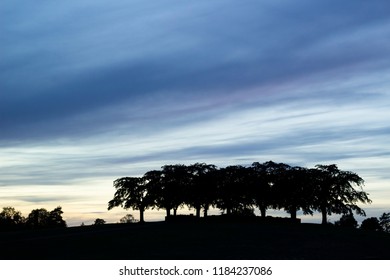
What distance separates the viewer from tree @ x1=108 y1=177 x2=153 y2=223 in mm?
103812

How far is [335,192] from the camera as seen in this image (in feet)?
310

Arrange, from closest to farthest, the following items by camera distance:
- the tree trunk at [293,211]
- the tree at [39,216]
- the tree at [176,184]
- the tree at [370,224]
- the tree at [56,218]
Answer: the tree trunk at [293,211] < the tree at [176,184] < the tree at [370,224] < the tree at [56,218] < the tree at [39,216]

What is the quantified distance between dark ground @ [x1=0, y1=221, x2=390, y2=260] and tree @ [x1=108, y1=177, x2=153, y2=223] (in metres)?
39.6

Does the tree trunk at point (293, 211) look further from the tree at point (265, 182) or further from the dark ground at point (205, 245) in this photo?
the dark ground at point (205, 245)

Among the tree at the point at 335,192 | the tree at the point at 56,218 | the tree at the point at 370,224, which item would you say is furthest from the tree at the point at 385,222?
the tree at the point at 56,218

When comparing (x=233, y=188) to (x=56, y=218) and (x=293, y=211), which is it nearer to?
(x=293, y=211)

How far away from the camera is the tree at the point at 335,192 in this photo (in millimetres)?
94312

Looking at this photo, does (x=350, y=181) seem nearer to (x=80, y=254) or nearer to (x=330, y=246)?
(x=330, y=246)

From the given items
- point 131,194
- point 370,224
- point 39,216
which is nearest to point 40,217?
point 39,216

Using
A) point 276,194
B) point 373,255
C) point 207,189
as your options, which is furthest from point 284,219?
point 373,255

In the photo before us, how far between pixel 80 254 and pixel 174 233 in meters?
17.3

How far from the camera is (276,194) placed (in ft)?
307

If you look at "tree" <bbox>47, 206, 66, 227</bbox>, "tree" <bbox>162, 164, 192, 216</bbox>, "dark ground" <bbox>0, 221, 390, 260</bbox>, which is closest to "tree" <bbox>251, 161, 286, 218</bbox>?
"tree" <bbox>162, 164, 192, 216</bbox>

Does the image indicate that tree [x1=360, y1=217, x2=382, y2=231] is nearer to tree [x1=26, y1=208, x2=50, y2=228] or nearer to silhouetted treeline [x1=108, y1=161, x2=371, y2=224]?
silhouetted treeline [x1=108, y1=161, x2=371, y2=224]
